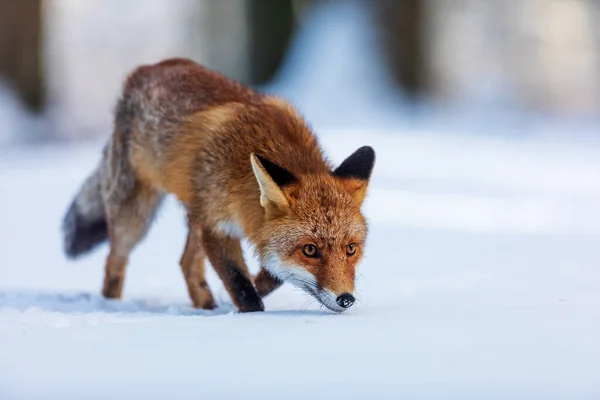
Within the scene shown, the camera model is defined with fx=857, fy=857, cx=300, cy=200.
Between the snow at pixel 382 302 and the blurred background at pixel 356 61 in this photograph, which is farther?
the blurred background at pixel 356 61

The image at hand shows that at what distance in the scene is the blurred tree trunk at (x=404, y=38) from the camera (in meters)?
16.3

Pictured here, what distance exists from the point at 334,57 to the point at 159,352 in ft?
48.4

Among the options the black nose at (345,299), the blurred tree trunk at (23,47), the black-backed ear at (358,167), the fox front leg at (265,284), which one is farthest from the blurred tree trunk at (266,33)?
the black nose at (345,299)

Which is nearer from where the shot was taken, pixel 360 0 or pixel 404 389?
pixel 404 389

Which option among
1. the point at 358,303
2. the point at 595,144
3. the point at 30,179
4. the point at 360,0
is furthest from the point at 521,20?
the point at 358,303

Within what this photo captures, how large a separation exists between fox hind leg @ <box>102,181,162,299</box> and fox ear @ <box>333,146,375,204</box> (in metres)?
1.79

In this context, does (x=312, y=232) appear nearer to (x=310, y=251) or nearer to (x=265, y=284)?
(x=310, y=251)

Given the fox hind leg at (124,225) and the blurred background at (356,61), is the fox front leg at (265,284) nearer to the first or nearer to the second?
the fox hind leg at (124,225)

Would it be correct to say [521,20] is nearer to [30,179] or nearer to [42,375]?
[30,179]

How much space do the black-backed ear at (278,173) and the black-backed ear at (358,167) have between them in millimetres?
392

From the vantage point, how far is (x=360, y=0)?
58.7ft

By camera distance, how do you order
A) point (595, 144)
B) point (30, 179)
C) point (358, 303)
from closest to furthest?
point (358, 303)
point (30, 179)
point (595, 144)

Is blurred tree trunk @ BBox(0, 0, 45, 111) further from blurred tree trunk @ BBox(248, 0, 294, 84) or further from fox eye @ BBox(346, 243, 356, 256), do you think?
fox eye @ BBox(346, 243, 356, 256)

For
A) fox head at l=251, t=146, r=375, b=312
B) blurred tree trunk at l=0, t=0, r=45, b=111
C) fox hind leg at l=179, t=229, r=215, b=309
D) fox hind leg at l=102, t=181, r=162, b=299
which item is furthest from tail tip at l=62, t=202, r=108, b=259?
blurred tree trunk at l=0, t=0, r=45, b=111
